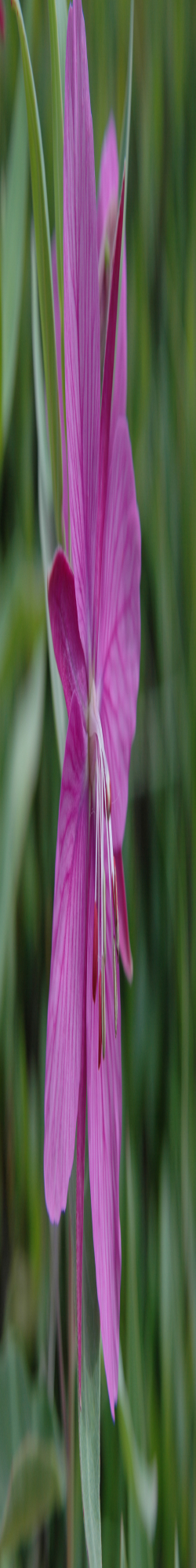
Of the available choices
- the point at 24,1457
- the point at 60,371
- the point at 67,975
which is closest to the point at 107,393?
the point at 60,371

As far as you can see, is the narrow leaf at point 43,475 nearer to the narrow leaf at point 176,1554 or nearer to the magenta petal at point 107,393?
the magenta petal at point 107,393

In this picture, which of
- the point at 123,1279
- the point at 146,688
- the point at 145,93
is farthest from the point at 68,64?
the point at 123,1279

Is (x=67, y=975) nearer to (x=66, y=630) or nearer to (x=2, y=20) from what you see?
(x=66, y=630)

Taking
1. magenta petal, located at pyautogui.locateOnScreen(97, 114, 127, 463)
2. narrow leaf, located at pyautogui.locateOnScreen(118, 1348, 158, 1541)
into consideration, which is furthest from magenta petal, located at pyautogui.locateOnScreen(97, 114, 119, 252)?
narrow leaf, located at pyautogui.locateOnScreen(118, 1348, 158, 1541)

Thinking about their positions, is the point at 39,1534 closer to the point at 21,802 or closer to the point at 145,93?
the point at 21,802

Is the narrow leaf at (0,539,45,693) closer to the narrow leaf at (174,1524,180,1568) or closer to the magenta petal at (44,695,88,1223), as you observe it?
the magenta petal at (44,695,88,1223)

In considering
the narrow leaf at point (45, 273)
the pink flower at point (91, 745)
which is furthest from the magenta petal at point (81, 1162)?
the narrow leaf at point (45, 273)
